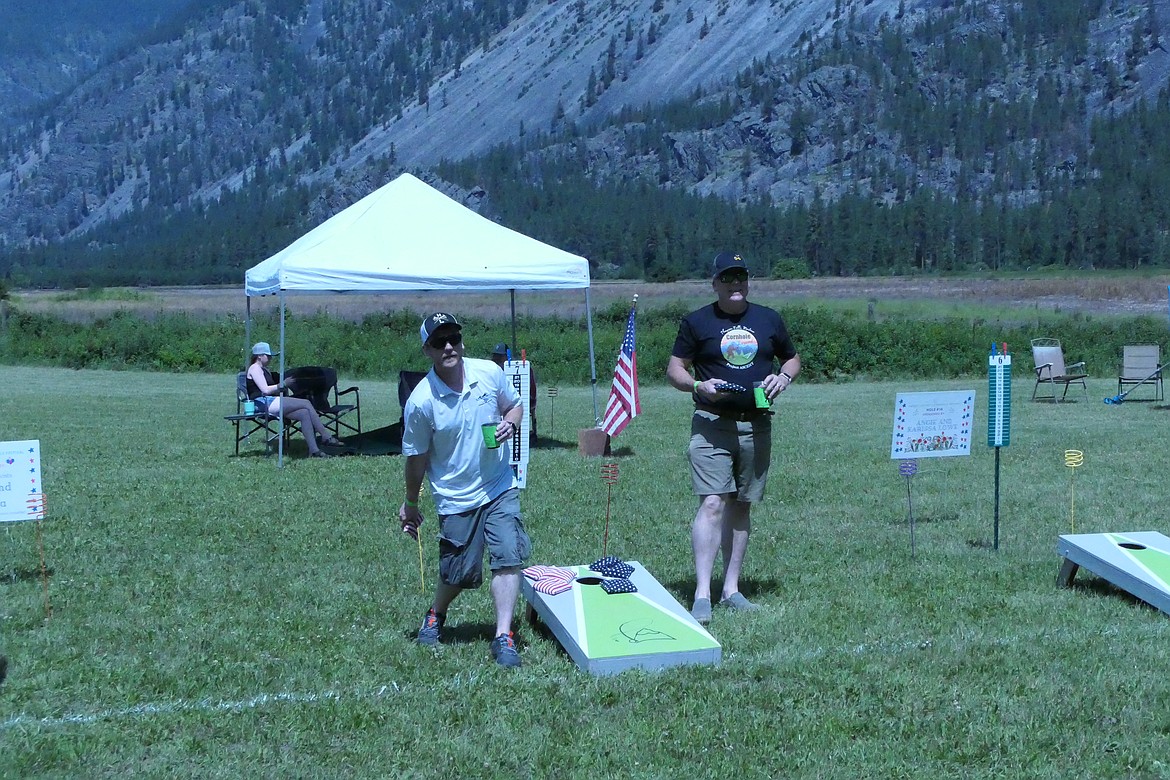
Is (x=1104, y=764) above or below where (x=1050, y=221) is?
below

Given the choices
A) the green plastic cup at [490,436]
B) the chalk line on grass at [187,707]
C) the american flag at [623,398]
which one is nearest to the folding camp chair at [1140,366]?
the american flag at [623,398]

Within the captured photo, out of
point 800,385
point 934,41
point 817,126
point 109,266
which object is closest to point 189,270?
point 109,266

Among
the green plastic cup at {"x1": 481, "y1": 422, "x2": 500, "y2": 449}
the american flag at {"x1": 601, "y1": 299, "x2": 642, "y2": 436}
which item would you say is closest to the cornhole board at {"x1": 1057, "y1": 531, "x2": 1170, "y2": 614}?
the green plastic cup at {"x1": 481, "y1": 422, "x2": 500, "y2": 449}

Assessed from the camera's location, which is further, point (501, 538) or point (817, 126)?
point (817, 126)

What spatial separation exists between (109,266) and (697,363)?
136 meters

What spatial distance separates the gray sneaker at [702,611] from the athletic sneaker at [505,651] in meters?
1.09

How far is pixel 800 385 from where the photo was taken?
23.9 m

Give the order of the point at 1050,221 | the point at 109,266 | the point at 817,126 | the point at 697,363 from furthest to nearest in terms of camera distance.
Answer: the point at 109,266
the point at 817,126
the point at 1050,221
the point at 697,363

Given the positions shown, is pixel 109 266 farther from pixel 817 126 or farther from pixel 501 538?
pixel 501 538

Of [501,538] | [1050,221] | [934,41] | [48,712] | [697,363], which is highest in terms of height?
[934,41]

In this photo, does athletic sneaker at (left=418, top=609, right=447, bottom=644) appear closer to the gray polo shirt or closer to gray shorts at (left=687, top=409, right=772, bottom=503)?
the gray polo shirt

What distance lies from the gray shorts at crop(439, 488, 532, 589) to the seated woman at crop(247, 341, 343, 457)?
7884 mm

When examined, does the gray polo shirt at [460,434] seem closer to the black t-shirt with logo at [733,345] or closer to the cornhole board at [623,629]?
the cornhole board at [623,629]

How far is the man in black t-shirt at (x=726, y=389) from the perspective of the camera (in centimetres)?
623
